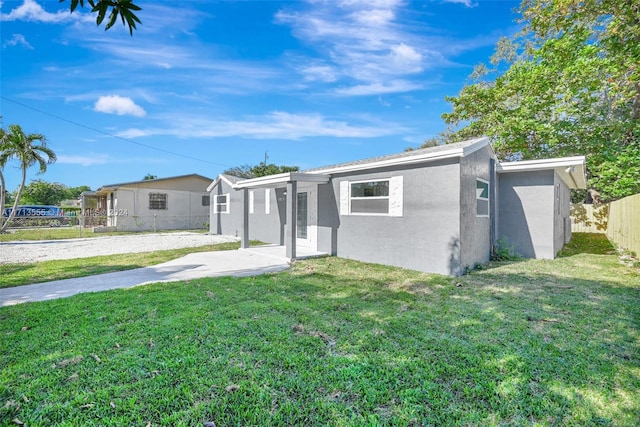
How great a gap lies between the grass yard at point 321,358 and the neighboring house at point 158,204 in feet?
63.5

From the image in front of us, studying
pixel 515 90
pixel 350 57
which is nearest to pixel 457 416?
pixel 350 57

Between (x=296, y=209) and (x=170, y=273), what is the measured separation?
463 cm

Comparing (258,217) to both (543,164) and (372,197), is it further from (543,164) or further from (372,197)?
(543,164)

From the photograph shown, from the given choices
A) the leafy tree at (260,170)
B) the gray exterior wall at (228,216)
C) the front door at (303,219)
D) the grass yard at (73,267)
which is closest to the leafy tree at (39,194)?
the leafy tree at (260,170)

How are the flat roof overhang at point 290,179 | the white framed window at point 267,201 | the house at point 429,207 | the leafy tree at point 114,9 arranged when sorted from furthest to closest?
the white framed window at point 267,201 → the flat roof overhang at point 290,179 → the house at point 429,207 → the leafy tree at point 114,9

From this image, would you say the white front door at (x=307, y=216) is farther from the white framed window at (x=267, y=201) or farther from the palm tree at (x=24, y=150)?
the palm tree at (x=24, y=150)

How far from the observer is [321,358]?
3.32 meters

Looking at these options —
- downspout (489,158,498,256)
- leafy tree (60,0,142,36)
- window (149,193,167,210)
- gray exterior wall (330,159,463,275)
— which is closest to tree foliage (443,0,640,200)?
downspout (489,158,498,256)

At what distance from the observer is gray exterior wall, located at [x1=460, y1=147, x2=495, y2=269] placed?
7438 mm

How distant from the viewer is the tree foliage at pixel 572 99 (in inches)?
473

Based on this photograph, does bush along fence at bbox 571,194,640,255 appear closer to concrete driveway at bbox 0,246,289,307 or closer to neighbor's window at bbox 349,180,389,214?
neighbor's window at bbox 349,180,389,214

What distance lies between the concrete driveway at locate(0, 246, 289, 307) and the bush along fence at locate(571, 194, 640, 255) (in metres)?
10.9

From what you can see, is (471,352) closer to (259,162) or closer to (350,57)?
(350,57)

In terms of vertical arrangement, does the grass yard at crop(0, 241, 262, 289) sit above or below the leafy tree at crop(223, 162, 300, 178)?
below
